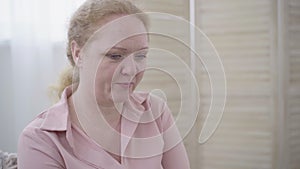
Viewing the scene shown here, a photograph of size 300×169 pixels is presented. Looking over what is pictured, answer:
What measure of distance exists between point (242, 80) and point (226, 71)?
6cm

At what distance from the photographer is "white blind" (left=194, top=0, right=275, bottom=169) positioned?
4.03 ft

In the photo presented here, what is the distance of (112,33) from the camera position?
2.38 ft

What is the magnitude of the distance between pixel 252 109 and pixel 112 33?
681 mm

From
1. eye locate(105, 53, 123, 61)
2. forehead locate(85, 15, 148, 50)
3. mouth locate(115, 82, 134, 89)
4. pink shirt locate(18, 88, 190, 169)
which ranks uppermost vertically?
forehead locate(85, 15, 148, 50)

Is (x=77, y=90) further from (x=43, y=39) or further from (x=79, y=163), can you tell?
(x=43, y=39)

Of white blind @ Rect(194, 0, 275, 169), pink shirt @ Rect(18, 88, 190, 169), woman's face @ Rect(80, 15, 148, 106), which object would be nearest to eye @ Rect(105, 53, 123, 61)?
woman's face @ Rect(80, 15, 148, 106)

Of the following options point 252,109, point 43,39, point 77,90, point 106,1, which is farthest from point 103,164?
point 43,39

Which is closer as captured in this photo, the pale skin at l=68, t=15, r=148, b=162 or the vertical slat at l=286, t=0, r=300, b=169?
the pale skin at l=68, t=15, r=148, b=162

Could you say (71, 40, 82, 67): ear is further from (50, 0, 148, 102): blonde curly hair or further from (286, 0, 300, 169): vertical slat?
(286, 0, 300, 169): vertical slat

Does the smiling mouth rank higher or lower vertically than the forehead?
lower

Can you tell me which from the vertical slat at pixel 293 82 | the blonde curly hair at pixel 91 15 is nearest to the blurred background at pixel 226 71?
the vertical slat at pixel 293 82

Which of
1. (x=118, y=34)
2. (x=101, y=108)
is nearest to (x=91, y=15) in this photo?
(x=118, y=34)

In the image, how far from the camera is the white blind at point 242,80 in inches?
48.4

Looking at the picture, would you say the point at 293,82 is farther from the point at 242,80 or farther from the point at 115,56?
the point at 115,56
